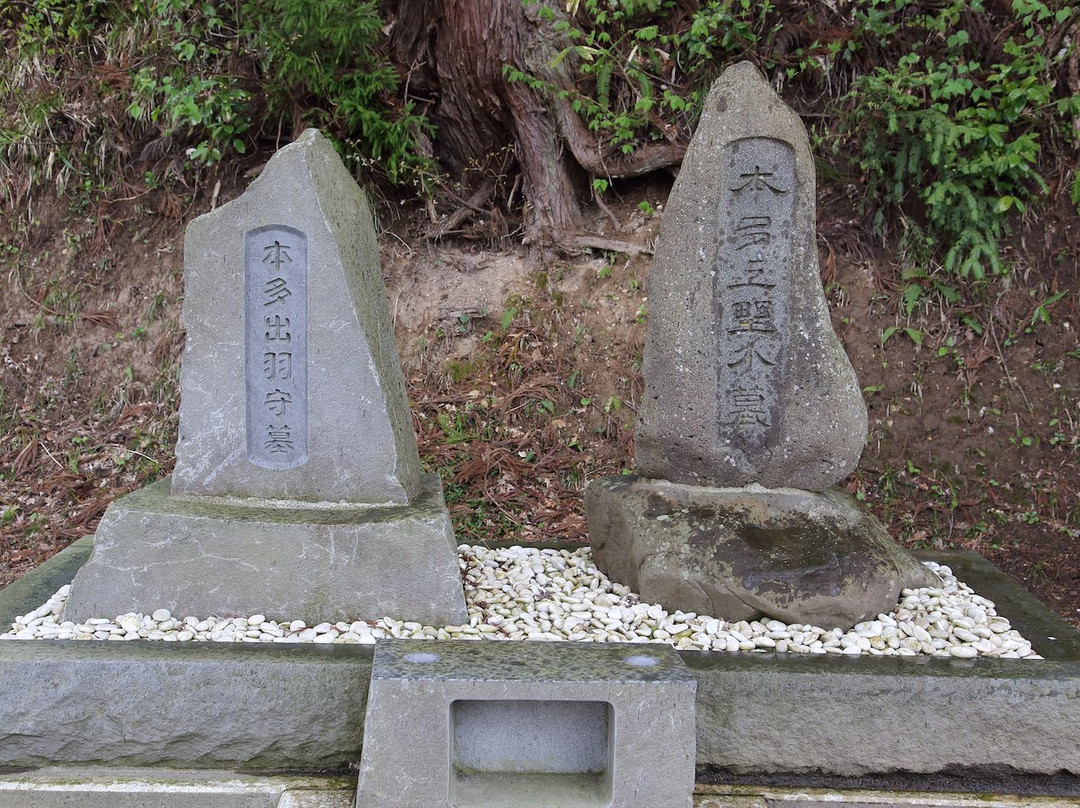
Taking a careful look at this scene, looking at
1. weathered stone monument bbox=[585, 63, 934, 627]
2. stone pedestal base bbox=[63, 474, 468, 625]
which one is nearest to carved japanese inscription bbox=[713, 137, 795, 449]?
weathered stone monument bbox=[585, 63, 934, 627]

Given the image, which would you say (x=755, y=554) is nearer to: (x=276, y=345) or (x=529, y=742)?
(x=529, y=742)

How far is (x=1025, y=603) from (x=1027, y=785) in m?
0.92

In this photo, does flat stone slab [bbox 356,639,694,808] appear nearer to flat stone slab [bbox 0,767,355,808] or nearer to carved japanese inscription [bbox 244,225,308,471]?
flat stone slab [bbox 0,767,355,808]

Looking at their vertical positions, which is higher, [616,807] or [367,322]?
[367,322]

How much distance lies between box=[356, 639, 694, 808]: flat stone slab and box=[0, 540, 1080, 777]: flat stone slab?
8.8 inches

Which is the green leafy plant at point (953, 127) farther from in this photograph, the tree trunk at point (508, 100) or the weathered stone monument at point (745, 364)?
the weathered stone monument at point (745, 364)

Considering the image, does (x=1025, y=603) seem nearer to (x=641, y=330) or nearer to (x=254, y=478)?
(x=254, y=478)

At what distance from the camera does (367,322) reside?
125 inches

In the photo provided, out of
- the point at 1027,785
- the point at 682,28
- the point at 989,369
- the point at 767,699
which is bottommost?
the point at 1027,785

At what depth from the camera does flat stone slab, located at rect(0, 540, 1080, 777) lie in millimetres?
2541

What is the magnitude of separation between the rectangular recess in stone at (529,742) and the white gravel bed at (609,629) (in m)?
0.40

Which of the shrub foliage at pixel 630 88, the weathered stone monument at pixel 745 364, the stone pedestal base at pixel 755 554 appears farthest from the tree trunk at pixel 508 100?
the stone pedestal base at pixel 755 554

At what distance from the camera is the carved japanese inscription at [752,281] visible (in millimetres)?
3305

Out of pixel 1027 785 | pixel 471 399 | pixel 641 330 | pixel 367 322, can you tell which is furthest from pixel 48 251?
pixel 1027 785
